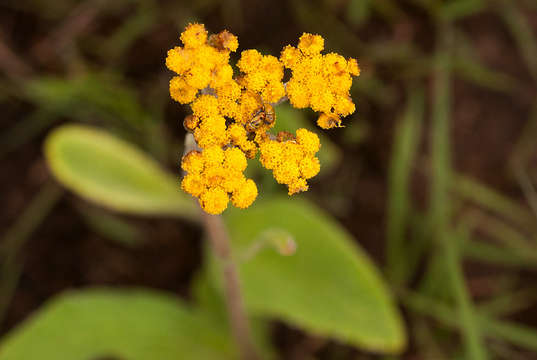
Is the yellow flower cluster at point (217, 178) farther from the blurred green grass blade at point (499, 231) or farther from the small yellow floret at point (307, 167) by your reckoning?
the blurred green grass blade at point (499, 231)

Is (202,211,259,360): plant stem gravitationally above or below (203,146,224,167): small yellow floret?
above

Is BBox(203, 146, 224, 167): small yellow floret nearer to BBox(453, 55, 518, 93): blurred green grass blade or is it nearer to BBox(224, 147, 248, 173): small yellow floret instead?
BBox(224, 147, 248, 173): small yellow floret

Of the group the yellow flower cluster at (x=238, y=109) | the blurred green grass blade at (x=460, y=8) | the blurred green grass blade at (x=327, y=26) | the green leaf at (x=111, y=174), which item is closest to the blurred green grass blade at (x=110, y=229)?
the green leaf at (x=111, y=174)

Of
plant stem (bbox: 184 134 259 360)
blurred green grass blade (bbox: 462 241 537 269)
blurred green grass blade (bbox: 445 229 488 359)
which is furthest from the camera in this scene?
blurred green grass blade (bbox: 462 241 537 269)

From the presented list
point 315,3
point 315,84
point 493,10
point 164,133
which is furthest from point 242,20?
point 315,84

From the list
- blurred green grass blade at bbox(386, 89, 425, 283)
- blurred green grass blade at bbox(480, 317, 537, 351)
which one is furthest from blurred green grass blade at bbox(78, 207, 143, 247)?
blurred green grass blade at bbox(480, 317, 537, 351)

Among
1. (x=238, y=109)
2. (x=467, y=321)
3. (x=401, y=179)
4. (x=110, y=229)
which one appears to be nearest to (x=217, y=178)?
(x=238, y=109)
